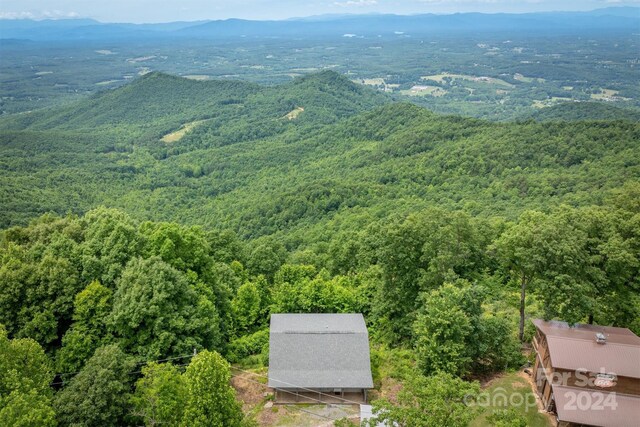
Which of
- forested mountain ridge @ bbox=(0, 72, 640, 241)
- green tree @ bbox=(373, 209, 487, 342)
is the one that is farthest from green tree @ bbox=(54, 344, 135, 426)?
forested mountain ridge @ bbox=(0, 72, 640, 241)

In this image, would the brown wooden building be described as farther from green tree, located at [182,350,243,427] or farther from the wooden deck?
green tree, located at [182,350,243,427]

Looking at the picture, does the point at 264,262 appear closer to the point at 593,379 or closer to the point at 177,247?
the point at 177,247

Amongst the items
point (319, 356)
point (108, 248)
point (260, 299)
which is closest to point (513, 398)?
point (319, 356)

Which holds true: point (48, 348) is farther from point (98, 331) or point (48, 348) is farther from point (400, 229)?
point (400, 229)

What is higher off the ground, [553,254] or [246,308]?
[553,254]

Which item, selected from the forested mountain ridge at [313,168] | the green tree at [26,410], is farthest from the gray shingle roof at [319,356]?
the forested mountain ridge at [313,168]
